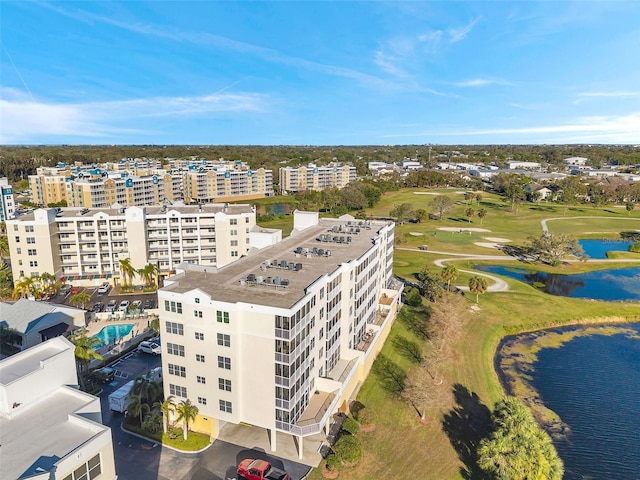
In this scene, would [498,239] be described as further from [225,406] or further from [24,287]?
[24,287]

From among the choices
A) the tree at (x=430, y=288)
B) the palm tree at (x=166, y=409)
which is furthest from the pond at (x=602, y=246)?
the palm tree at (x=166, y=409)

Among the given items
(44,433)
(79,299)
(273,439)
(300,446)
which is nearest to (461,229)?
(79,299)

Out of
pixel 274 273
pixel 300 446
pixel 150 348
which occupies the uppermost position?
pixel 274 273

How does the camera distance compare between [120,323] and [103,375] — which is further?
[120,323]

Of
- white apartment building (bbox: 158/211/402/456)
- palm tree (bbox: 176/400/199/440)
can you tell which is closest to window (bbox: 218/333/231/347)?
white apartment building (bbox: 158/211/402/456)

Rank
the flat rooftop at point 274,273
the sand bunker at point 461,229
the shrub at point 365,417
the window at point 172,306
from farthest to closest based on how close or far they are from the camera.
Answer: the sand bunker at point 461,229, the shrub at point 365,417, the flat rooftop at point 274,273, the window at point 172,306

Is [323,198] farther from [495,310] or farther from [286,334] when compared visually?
[286,334]

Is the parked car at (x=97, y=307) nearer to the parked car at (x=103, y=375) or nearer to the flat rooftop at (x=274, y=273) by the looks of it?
the parked car at (x=103, y=375)
